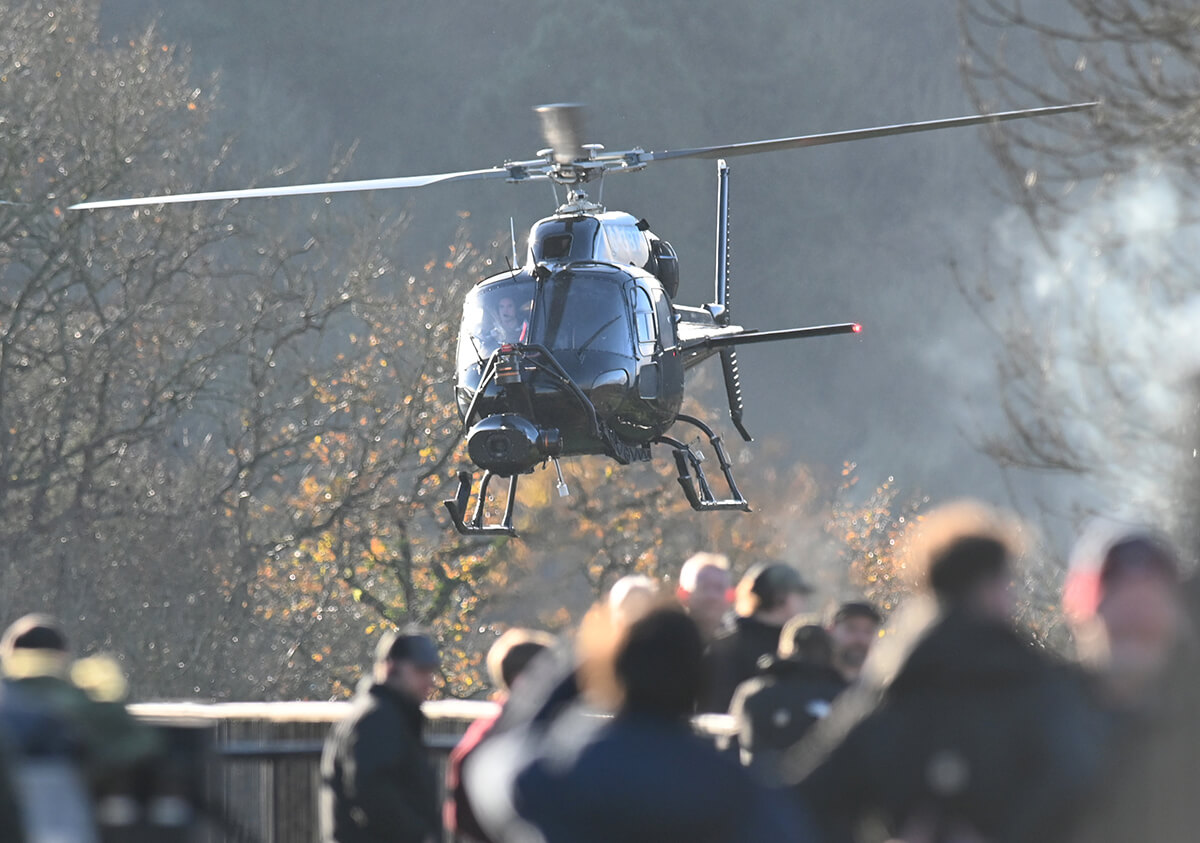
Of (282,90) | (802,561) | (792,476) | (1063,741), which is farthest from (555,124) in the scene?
(282,90)

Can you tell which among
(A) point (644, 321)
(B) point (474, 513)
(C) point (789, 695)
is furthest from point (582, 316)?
→ (C) point (789, 695)

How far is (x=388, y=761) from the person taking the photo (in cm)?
629

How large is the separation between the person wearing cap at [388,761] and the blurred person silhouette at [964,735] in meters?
2.38

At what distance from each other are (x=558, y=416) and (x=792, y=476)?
2474 inches

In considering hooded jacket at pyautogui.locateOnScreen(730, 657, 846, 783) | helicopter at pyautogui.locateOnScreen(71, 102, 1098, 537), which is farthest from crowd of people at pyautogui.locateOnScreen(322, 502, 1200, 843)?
helicopter at pyautogui.locateOnScreen(71, 102, 1098, 537)

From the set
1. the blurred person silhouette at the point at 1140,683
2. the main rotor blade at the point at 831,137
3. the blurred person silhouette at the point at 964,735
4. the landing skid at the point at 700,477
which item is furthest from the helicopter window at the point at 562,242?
the blurred person silhouette at the point at 964,735

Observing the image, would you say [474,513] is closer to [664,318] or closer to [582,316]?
[582,316]

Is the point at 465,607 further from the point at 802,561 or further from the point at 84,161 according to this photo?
the point at 802,561

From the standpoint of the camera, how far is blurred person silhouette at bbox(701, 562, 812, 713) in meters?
7.06

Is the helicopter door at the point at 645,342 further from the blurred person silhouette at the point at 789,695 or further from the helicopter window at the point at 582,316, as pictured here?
the blurred person silhouette at the point at 789,695

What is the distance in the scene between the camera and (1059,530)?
94.4 meters

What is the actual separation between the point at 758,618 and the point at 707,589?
12.4 inches

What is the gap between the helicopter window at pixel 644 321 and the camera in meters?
19.3

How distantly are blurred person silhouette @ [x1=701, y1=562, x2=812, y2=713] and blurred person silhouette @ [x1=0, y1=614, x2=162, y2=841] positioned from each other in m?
3.14
